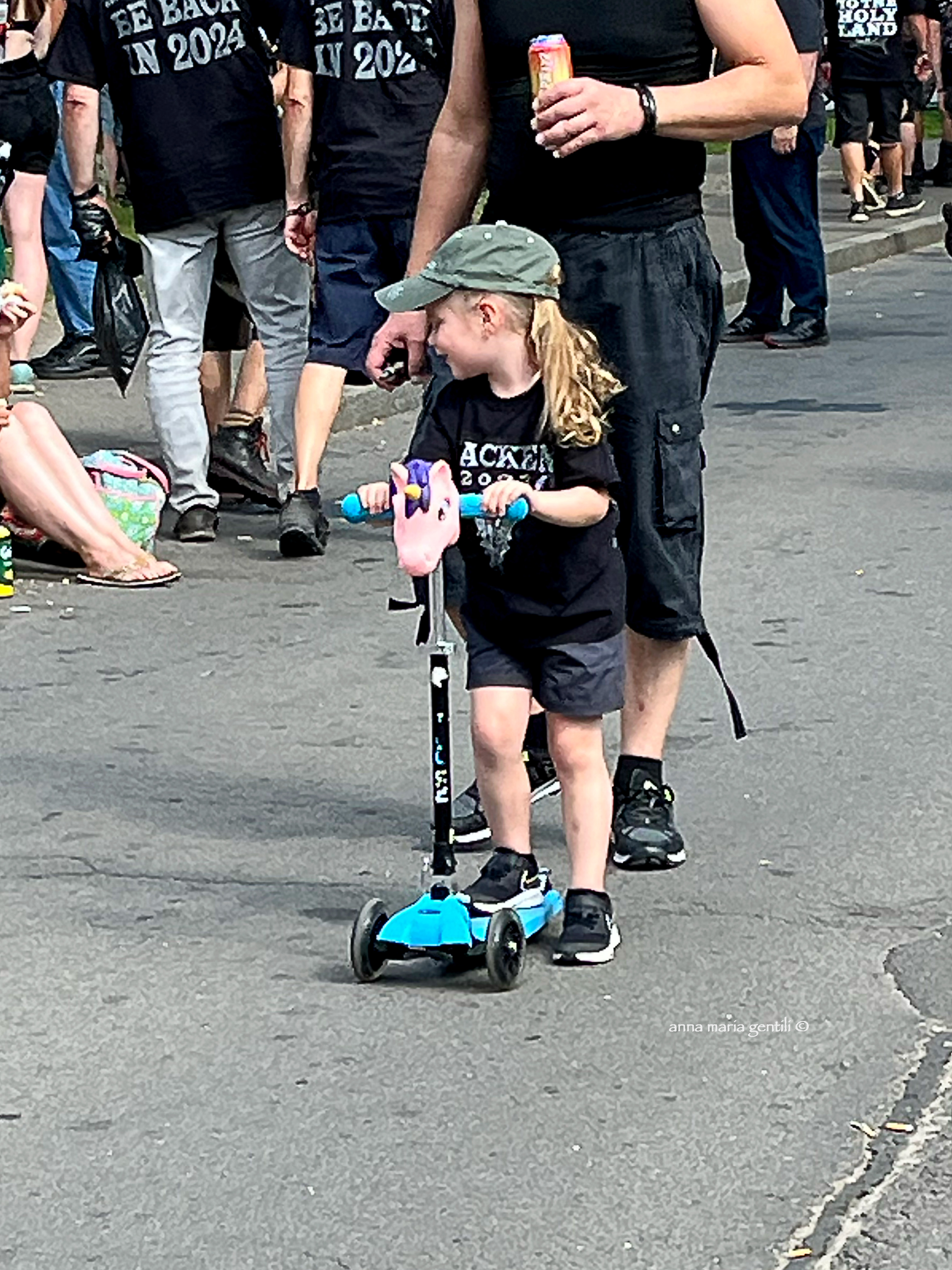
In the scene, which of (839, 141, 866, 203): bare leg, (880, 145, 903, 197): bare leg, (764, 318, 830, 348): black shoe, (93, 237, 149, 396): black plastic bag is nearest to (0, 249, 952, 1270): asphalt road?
(93, 237, 149, 396): black plastic bag

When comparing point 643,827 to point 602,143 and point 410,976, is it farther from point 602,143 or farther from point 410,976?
point 602,143

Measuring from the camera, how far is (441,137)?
5.32 meters

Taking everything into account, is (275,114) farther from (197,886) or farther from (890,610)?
(197,886)

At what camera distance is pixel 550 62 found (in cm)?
480

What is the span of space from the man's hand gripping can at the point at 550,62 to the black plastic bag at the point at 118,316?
441 cm

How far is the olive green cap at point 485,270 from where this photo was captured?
4.70 metres

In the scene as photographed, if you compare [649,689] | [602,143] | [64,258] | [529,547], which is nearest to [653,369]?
[602,143]

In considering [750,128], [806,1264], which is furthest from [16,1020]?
[750,128]

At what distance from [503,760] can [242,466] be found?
458 cm

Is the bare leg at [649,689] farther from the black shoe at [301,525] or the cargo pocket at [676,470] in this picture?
the black shoe at [301,525]

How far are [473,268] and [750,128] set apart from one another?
2.32ft

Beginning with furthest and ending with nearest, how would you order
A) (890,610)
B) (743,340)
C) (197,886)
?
1. (743,340)
2. (890,610)
3. (197,886)

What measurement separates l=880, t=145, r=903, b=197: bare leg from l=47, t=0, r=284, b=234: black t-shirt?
38.1 ft

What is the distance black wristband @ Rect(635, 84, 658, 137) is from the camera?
4.90 m
